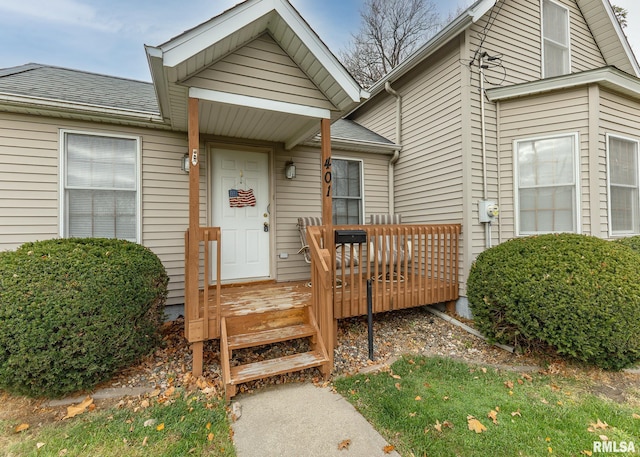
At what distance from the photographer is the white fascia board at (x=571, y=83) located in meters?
4.36

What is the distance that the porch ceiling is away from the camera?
2771 mm

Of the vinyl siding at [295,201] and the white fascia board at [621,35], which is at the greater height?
the white fascia board at [621,35]

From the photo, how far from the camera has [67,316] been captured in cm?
262

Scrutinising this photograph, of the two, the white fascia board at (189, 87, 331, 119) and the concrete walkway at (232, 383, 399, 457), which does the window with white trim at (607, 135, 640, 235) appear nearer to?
the white fascia board at (189, 87, 331, 119)

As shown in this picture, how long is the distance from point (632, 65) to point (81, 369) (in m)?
10.9

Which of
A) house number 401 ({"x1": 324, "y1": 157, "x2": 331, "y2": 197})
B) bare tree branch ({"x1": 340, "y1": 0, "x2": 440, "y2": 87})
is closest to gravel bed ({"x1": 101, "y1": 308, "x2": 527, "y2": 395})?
house number 401 ({"x1": 324, "y1": 157, "x2": 331, "y2": 197})

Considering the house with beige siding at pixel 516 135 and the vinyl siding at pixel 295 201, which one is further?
the vinyl siding at pixel 295 201

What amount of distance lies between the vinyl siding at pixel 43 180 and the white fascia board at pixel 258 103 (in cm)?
188

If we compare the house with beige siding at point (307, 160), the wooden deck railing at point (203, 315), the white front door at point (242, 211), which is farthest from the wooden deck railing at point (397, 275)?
the white front door at point (242, 211)

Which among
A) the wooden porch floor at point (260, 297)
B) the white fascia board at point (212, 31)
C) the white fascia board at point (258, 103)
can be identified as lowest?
the wooden porch floor at point (260, 297)

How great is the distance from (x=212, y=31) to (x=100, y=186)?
2.77 meters

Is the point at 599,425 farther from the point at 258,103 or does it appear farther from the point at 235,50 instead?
the point at 235,50

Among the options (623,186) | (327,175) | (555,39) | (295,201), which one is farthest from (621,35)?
(295,201)

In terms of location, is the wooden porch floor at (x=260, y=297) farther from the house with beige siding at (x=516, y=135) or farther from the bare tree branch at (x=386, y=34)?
the bare tree branch at (x=386, y=34)
